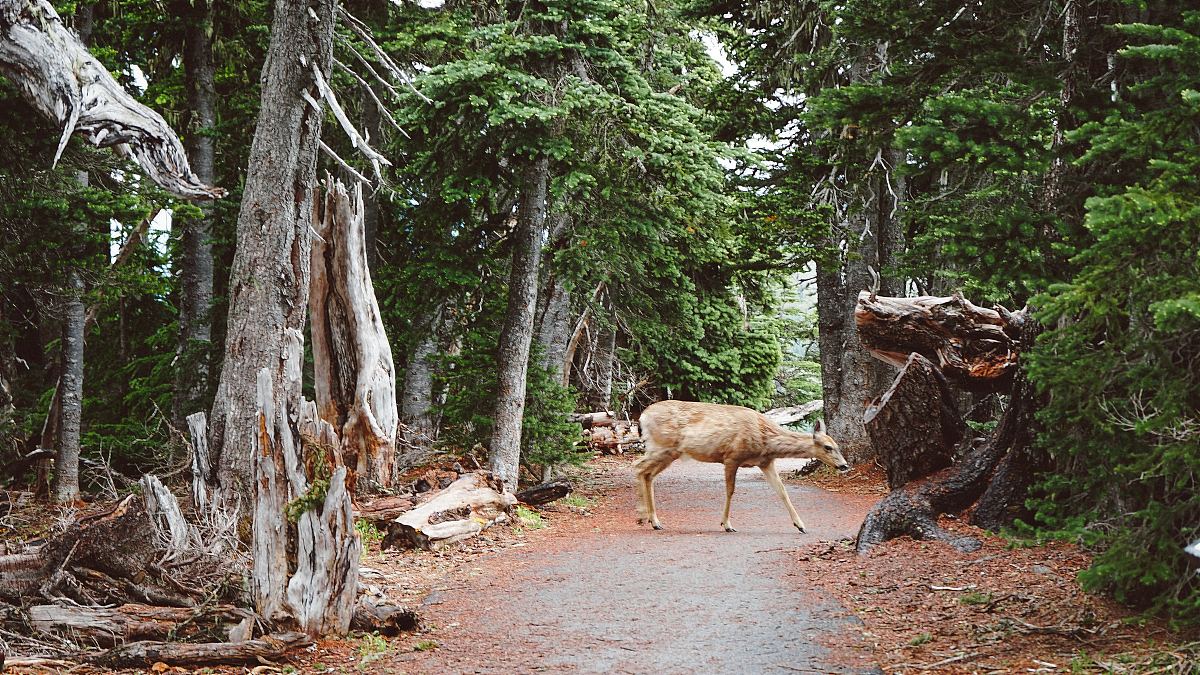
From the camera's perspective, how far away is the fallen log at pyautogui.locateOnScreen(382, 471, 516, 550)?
1148 centimetres

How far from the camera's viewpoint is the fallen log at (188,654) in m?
6.33

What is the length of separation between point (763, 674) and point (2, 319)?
13909mm

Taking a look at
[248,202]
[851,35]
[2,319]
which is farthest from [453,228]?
[851,35]

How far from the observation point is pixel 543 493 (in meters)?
14.7

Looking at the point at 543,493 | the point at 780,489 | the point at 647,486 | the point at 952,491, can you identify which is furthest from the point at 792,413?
the point at 952,491

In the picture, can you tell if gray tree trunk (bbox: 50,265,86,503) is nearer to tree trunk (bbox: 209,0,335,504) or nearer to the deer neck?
tree trunk (bbox: 209,0,335,504)

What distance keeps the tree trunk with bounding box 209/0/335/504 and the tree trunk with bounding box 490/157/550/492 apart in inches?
172

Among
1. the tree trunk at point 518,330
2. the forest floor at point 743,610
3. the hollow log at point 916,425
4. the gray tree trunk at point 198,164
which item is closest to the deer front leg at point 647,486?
the forest floor at point 743,610

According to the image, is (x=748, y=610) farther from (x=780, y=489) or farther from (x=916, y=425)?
(x=780, y=489)

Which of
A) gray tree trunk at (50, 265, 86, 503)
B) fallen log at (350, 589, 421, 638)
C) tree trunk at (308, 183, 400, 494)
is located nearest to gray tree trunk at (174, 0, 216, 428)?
gray tree trunk at (50, 265, 86, 503)

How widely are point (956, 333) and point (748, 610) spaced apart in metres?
5.14

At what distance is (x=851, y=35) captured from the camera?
862cm

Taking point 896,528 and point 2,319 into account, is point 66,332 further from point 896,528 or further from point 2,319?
point 896,528

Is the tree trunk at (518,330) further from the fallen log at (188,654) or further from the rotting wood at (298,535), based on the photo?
the fallen log at (188,654)
